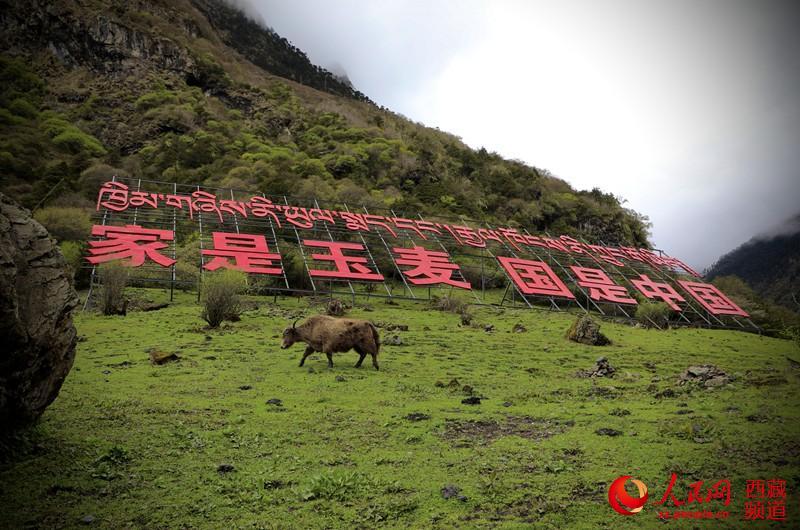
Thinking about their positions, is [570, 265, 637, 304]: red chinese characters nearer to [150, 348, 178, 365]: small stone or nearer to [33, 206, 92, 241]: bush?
[150, 348, 178, 365]: small stone

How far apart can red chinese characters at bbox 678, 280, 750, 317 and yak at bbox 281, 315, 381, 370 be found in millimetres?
31002

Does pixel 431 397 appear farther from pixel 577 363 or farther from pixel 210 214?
pixel 210 214

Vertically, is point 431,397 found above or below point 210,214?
below

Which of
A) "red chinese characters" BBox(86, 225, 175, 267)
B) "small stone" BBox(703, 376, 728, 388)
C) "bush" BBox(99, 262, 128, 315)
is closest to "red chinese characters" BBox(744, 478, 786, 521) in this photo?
"small stone" BBox(703, 376, 728, 388)

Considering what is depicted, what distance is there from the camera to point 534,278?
3419cm

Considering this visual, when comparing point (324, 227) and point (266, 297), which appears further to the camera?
point (324, 227)

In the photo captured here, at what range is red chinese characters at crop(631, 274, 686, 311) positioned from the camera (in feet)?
116

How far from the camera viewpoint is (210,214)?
3444 cm

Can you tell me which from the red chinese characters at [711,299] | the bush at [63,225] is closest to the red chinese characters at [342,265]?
the bush at [63,225]

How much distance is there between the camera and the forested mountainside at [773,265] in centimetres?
713

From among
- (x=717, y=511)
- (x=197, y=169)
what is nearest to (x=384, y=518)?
(x=717, y=511)

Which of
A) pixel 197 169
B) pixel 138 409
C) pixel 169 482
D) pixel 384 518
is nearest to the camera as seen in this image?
pixel 384 518

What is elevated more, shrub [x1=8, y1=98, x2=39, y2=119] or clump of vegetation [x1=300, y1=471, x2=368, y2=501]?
shrub [x1=8, y1=98, x2=39, y2=119]

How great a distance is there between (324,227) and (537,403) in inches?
1053
